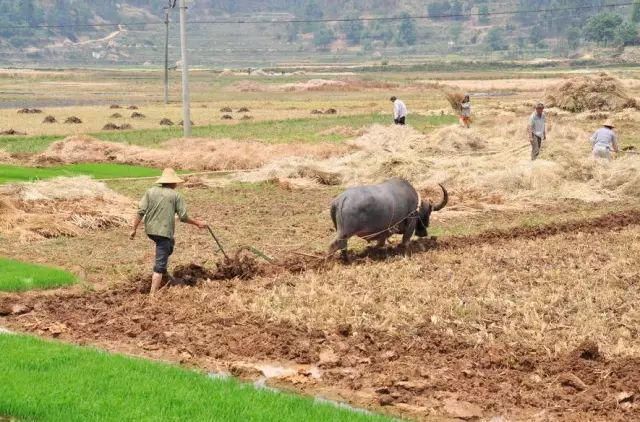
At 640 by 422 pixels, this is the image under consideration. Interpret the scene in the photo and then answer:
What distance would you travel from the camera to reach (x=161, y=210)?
13.1m

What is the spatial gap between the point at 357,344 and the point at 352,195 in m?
4.23

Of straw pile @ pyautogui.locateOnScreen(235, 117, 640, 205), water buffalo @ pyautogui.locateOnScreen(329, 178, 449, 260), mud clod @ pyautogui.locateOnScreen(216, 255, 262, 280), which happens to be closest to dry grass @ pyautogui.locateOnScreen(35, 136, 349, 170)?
straw pile @ pyautogui.locateOnScreen(235, 117, 640, 205)

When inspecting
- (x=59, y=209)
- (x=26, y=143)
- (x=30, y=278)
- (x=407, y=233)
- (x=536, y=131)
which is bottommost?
(x=26, y=143)

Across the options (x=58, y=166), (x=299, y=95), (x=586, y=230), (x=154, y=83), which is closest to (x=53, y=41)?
(x=154, y=83)

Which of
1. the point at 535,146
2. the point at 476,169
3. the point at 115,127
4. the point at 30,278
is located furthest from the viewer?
the point at 115,127

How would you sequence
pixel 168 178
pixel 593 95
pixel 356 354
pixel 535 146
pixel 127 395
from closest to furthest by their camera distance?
1. pixel 127 395
2. pixel 356 354
3. pixel 168 178
4. pixel 535 146
5. pixel 593 95

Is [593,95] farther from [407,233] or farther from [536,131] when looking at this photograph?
[407,233]

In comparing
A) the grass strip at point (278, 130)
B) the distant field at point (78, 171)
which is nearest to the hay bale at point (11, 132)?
the grass strip at point (278, 130)

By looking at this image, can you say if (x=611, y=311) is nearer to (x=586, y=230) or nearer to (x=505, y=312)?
(x=505, y=312)

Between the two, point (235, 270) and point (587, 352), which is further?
point (235, 270)

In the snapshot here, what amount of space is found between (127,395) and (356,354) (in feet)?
8.50

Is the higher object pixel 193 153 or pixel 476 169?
pixel 476 169

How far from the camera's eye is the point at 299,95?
77688 millimetres

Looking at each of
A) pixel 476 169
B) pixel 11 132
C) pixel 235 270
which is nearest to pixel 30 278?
pixel 235 270
